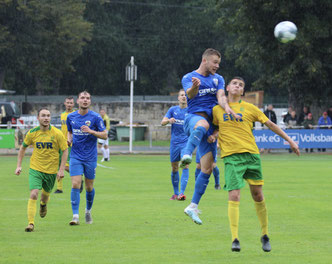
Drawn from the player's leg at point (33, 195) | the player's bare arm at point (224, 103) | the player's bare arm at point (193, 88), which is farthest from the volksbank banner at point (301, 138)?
the player's bare arm at point (224, 103)

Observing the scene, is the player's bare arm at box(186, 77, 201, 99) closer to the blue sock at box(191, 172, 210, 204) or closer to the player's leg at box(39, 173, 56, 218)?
the blue sock at box(191, 172, 210, 204)

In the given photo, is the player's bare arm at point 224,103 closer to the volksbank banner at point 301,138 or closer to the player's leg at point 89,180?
the player's leg at point 89,180

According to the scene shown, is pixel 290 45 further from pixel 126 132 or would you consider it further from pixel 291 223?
pixel 291 223

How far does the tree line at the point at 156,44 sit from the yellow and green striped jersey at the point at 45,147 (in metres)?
24.7

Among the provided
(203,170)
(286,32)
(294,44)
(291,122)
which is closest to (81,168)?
(203,170)

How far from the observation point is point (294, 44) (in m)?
34.2

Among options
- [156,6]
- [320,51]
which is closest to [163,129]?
[320,51]

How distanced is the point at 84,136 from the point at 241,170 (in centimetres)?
367

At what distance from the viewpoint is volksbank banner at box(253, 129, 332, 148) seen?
3147 centimetres

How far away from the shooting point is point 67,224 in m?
11.0

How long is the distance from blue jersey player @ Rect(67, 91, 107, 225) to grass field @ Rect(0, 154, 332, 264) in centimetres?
47

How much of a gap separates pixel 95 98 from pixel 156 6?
23189 mm

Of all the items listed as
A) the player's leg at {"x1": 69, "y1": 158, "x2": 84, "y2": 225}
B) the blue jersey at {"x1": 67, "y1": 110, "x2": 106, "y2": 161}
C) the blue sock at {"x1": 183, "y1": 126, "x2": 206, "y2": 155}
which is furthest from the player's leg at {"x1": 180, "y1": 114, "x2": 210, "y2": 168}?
the player's leg at {"x1": 69, "y1": 158, "x2": 84, "y2": 225}

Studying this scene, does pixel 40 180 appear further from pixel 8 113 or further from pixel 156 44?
pixel 156 44
